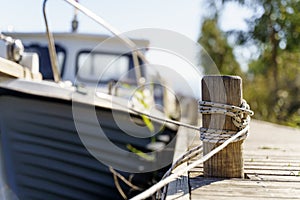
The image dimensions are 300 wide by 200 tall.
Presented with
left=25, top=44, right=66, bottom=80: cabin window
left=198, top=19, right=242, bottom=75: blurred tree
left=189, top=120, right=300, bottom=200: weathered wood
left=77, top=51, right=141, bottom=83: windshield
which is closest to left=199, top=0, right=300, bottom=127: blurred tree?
left=198, top=19, right=242, bottom=75: blurred tree

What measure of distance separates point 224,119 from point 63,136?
1.86 m

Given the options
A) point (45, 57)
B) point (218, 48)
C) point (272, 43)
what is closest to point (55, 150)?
point (45, 57)

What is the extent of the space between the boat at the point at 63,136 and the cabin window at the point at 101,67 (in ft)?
3.89

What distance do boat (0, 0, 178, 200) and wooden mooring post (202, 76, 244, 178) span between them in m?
1.18

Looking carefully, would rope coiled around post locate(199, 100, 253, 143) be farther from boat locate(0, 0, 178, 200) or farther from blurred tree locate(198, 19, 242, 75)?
blurred tree locate(198, 19, 242, 75)

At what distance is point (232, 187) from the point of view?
1.74m

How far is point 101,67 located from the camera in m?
5.21

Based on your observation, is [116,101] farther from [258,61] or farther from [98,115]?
[258,61]

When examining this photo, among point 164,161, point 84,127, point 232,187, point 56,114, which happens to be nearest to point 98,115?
point 84,127

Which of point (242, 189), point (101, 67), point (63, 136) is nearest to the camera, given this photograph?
point (242, 189)

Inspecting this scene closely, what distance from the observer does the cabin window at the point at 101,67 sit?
202 inches

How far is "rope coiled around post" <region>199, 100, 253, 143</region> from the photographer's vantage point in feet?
5.93

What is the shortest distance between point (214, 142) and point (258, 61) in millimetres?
12774

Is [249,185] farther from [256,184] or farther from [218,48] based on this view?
[218,48]
